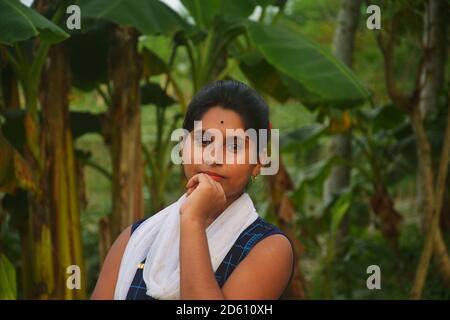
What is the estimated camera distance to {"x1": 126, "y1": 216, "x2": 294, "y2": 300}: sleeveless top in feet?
3.72

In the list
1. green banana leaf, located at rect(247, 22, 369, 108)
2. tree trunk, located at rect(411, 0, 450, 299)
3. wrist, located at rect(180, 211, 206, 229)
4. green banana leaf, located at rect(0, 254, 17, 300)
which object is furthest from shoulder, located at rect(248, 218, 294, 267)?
tree trunk, located at rect(411, 0, 450, 299)

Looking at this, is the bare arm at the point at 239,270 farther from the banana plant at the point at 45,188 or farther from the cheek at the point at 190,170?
the banana plant at the point at 45,188

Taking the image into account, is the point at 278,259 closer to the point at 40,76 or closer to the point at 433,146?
the point at 40,76

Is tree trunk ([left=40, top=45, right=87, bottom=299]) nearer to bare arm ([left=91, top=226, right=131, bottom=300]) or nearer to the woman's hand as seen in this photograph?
bare arm ([left=91, top=226, right=131, bottom=300])

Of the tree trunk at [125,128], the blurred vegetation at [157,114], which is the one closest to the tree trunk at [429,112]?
the blurred vegetation at [157,114]

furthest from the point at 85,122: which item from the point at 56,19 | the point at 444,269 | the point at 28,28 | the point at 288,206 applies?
the point at 444,269

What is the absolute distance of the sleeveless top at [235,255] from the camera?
1135mm

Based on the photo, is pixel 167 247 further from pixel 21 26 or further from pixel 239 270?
pixel 21 26

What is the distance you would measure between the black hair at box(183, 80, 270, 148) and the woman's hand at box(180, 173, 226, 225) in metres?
0.12

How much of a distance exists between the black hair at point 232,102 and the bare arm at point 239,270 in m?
0.19

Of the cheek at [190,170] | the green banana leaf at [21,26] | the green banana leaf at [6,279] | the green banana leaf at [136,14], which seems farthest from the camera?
the green banana leaf at [6,279]

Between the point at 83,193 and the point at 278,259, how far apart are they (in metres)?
2.98

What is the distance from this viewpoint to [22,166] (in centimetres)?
296

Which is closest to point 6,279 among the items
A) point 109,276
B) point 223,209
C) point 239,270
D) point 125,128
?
point 125,128
